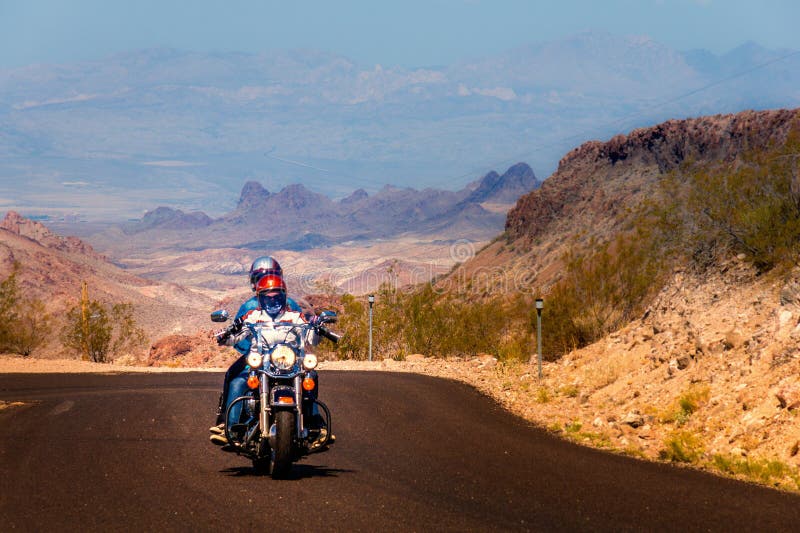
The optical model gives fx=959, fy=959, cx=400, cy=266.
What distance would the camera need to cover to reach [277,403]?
10.2 m

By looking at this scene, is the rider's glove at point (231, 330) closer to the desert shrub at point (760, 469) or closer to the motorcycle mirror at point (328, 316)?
the motorcycle mirror at point (328, 316)

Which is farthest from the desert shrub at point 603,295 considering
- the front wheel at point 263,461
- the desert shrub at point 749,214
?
the front wheel at point 263,461

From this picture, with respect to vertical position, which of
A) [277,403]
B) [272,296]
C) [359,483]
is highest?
[272,296]

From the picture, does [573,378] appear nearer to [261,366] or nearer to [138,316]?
[261,366]

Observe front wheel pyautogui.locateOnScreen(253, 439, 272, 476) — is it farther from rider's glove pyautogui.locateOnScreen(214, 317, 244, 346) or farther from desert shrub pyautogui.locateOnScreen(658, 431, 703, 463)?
desert shrub pyautogui.locateOnScreen(658, 431, 703, 463)

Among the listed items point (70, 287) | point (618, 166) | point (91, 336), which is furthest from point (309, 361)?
point (70, 287)

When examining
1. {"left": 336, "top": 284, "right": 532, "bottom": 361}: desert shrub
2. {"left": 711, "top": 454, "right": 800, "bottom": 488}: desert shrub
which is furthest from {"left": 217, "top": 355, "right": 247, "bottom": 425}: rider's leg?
{"left": 336, "top": 284, "right": 532, "bottom": 361}: desert shrub

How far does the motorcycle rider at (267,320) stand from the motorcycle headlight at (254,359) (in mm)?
591

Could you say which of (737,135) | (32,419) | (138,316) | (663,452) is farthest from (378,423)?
(138,316)

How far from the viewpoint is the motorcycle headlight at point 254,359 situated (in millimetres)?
10250

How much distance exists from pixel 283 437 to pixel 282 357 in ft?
2.80

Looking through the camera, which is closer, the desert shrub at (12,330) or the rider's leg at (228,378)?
the rider's leg at (228,378)

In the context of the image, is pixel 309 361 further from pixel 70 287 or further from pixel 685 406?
pixel 70 287

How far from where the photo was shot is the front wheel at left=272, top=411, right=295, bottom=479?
1013 cm
